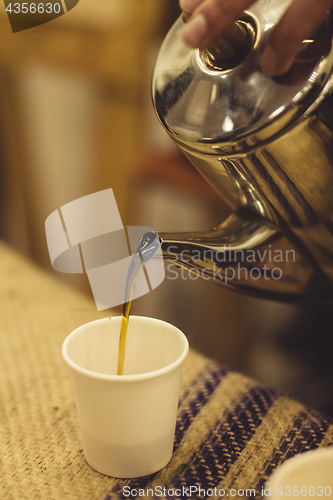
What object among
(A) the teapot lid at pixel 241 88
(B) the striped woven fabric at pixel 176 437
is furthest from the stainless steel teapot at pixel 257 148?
(B) the striped woven fabric at pixel 176 437

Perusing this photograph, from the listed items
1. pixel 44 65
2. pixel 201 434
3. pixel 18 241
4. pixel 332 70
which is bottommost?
pixel 18 241

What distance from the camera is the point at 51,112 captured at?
0.96m

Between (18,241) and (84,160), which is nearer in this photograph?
(18,241)

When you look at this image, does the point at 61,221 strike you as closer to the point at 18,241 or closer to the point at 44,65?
the point at 18,241

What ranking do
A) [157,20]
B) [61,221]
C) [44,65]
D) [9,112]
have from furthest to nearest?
[9,112] < [44,65] < [157,20] < [61,221]

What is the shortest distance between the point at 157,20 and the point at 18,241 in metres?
0.46

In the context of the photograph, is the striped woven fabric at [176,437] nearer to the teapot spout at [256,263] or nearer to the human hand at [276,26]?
the teapot spout at [256,263]

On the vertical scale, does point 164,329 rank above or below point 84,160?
above

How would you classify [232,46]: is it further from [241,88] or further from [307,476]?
[307,476]

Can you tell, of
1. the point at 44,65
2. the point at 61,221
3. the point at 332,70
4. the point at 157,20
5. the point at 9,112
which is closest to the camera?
the point at 332,70

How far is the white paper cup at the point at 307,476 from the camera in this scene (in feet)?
0.67

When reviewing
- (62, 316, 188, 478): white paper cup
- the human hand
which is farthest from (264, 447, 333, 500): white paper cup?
the human hand

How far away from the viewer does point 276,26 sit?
11.1 inches

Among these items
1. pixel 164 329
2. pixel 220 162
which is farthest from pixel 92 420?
pixel 220 162
